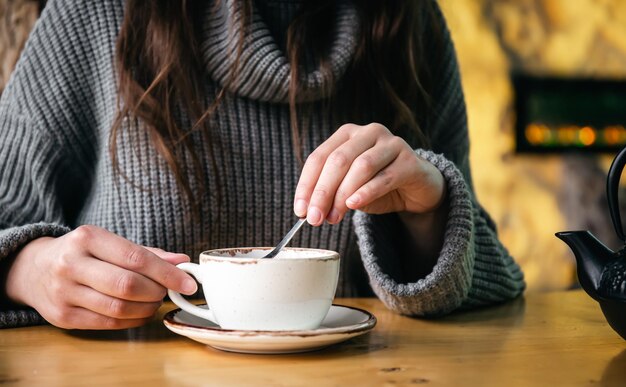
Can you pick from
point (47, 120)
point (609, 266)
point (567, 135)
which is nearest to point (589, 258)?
point (609, 266)

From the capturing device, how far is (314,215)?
26.0 inches

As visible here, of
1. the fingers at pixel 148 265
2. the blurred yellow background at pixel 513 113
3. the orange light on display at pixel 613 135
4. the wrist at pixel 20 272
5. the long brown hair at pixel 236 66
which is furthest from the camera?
the orange light on display at pixel 613 135

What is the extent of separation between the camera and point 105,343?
657 mm

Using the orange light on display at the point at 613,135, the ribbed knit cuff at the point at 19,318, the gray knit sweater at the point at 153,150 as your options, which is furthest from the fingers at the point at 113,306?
the orange light on display at the point at 613,135

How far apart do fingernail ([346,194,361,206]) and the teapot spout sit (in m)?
0.22

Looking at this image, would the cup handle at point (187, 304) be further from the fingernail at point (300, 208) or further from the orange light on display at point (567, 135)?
the orange light on display at point (567, 135)

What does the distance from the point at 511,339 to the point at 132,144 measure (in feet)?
2.05

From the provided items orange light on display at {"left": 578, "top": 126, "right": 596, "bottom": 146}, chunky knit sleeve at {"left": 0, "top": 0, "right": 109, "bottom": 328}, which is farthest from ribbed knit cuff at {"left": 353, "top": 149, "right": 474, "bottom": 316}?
orange light on display at {"left": 578, "top": 126, "right": 596, "bottom": 146}

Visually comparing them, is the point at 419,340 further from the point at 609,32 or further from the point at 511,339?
the point at 609,32

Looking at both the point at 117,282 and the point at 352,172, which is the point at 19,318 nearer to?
the point at 117,282

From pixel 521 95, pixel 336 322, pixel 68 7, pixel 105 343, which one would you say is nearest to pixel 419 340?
pixel 336 322

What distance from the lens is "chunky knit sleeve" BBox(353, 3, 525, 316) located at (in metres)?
0.80

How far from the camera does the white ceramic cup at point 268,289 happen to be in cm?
59

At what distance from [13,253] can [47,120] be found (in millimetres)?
303
